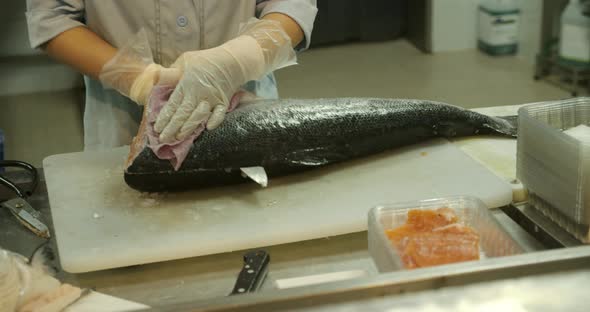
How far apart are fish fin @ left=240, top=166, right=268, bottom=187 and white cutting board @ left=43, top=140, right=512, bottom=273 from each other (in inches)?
1.5

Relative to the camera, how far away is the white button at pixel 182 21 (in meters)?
1.79

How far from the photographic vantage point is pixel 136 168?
1.36 metres

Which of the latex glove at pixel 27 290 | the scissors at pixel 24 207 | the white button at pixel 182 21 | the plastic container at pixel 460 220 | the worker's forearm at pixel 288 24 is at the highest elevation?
the white button at pixel 182 21

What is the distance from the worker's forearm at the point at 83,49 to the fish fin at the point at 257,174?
0.53 metres

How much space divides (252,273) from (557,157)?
0.53 m

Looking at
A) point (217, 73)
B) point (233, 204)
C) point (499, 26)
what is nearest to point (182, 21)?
point (217, 73)

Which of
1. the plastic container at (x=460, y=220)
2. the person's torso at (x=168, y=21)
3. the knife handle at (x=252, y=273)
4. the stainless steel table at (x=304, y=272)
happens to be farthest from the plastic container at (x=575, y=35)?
the knife handle at (x=252, y=273)

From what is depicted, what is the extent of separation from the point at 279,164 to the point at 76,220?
425mm

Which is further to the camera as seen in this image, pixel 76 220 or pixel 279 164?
pixel 279 164

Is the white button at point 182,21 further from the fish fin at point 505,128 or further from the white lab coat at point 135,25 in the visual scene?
the fish fin at point 505,128

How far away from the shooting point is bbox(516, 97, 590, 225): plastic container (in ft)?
3.48

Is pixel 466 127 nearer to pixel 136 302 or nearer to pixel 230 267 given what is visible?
pixel 230 267

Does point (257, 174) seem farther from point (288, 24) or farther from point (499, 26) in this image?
point (499, 26)

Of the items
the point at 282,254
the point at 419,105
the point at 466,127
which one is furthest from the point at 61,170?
the point at 466,127
